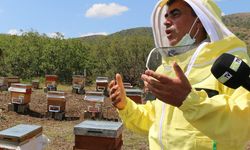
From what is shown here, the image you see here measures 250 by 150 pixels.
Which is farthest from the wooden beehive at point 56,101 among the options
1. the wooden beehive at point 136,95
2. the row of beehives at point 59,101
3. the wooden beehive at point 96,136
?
the wooden beehive at point 96,136

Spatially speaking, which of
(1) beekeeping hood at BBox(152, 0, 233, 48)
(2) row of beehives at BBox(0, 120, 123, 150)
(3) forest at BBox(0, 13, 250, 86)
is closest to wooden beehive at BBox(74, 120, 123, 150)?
(2) row of beehives at BBox(0, 120, 123, 150)

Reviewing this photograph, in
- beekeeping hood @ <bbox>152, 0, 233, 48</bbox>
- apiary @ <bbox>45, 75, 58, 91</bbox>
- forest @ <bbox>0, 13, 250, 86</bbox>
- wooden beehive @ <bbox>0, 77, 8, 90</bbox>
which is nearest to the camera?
beekeeping hood @ <bbox>152, 0, 233, 48</bbox>

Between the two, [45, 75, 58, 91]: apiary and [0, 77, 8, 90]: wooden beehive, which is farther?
[45, 75, 58, 91]: apiary

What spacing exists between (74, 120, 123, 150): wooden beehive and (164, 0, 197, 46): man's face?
2411mm

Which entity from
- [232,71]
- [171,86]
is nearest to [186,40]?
[171,86]

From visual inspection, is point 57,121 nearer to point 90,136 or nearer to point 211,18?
point 90,136

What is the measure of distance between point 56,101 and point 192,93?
942cm

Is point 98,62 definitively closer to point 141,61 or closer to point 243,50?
point 141,61

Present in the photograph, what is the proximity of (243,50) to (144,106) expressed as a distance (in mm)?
726

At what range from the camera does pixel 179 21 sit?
1898mm

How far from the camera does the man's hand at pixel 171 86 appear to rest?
1.32 meters

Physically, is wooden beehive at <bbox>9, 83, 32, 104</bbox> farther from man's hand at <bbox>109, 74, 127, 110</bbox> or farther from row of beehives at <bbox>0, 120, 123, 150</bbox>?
man's hand at <bbox>109, 74, 127, 110</bbox>

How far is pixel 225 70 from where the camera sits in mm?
1187

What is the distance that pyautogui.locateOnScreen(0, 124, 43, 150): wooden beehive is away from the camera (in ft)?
11.5
